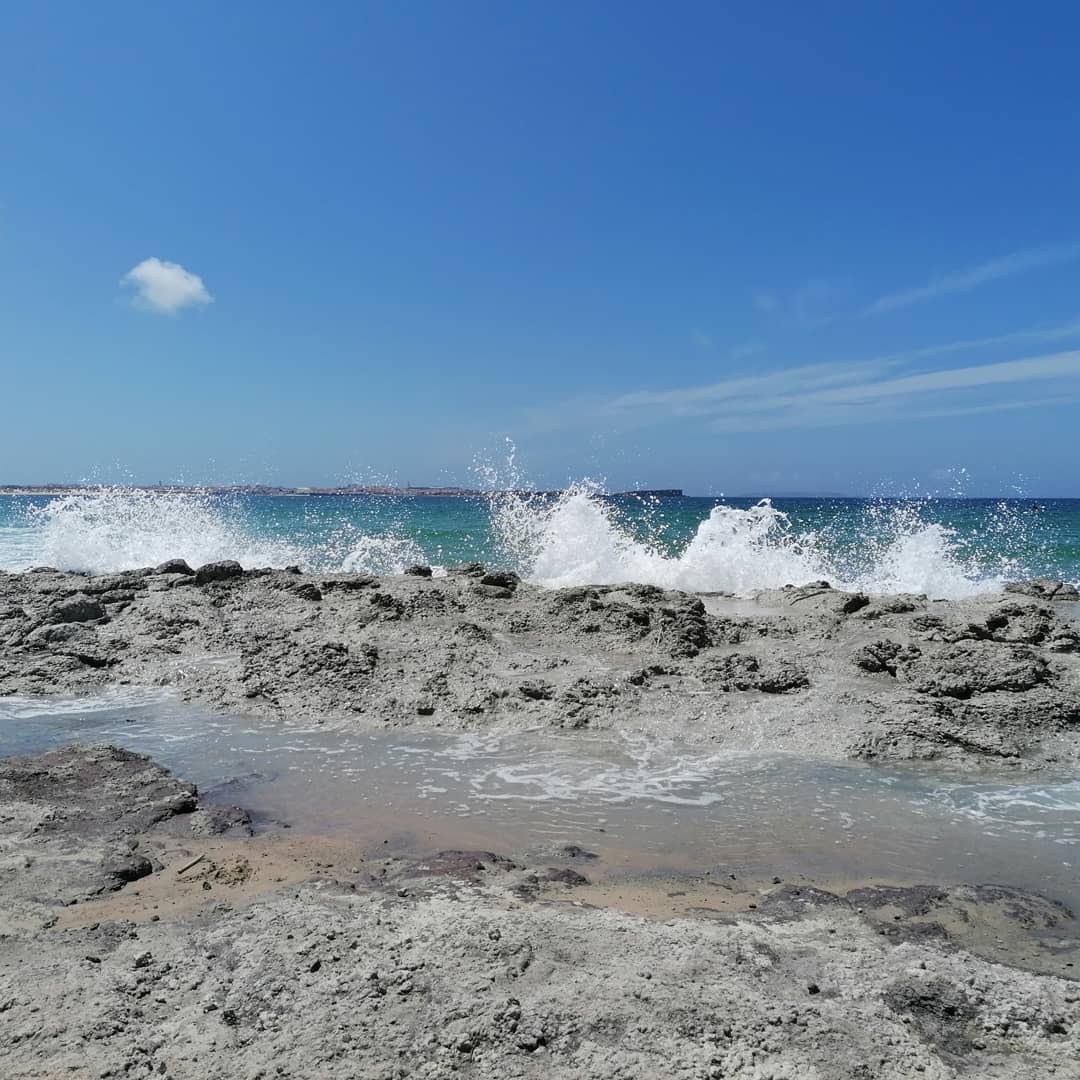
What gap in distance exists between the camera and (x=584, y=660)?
7.61 metres

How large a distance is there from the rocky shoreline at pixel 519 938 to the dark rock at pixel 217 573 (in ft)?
15.6

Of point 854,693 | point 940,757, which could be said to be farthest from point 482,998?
point 854,693

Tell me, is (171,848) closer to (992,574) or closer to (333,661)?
(333,661)

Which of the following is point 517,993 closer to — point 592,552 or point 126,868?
point 126,868

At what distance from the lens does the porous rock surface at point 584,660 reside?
19.6ft

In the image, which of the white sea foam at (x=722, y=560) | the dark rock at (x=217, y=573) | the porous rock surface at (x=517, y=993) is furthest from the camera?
the white sea foam at (x=722, y=560)

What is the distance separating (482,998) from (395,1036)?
31 cm

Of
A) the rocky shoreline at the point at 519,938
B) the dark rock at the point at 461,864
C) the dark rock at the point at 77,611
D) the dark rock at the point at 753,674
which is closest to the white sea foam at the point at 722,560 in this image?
the dark rock at the point at 753,674

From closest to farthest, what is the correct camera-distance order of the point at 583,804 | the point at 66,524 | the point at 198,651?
1. the point at 583,804
2. the point at 198,651
3. the point at 66,524

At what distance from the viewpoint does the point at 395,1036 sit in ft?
7.95

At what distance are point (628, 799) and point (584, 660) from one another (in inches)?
113

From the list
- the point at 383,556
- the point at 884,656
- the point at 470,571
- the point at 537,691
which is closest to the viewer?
the point at 537,691

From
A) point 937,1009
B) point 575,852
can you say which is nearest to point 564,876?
point 575,852

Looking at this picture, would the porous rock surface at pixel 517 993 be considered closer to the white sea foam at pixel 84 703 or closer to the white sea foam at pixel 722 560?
the white sea foam at pixel 84 703
